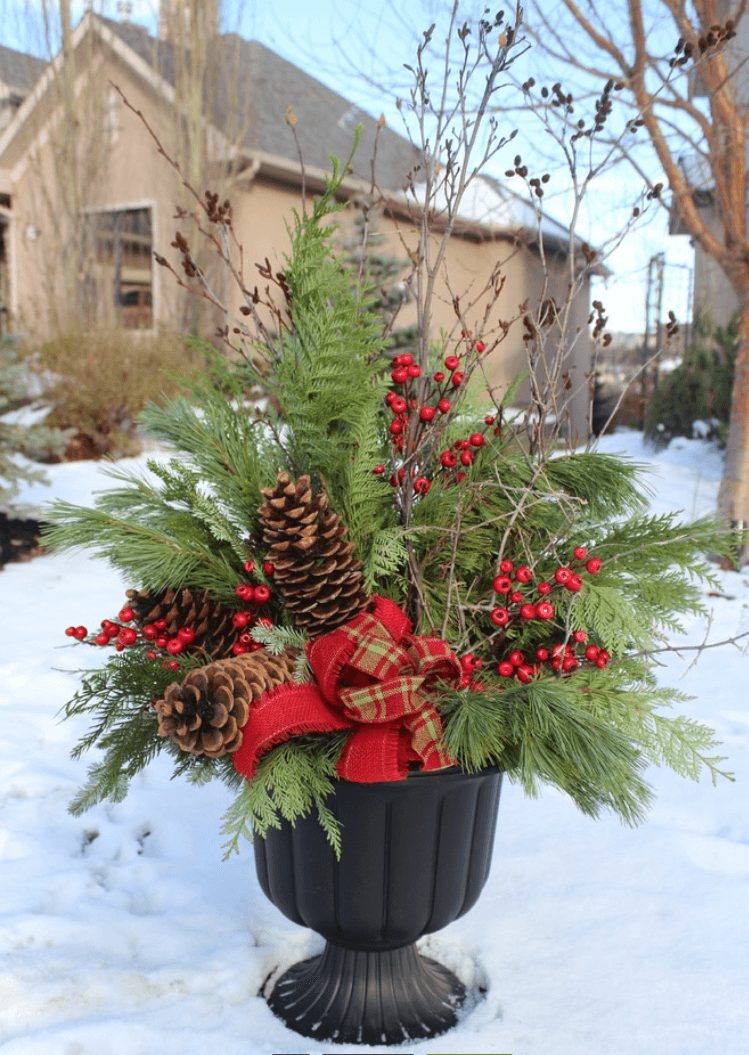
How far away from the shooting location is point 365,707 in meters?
1.46

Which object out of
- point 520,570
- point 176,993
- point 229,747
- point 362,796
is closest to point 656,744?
point 520,570

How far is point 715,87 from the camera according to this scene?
5.48m

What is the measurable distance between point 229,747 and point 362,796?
0.29 meters

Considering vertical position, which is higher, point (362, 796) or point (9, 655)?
point (362, 796)

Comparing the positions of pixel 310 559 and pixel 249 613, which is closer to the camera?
pixel 310 559

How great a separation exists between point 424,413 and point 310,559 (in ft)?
1.22

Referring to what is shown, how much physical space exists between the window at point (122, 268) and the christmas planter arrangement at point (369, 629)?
10.8 m

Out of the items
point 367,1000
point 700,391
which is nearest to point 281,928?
point 367,1000

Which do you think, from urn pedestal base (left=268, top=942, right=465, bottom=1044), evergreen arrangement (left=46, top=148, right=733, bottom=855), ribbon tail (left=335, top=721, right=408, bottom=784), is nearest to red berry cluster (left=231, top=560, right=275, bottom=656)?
evergreen arrangement (left=46, top=148, right=733, bottom=855)

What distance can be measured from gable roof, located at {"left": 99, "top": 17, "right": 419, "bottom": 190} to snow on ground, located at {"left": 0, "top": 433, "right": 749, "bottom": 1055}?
9691mm

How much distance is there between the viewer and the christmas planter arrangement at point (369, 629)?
150 cm

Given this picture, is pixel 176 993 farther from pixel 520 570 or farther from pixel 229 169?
pixel 229 169

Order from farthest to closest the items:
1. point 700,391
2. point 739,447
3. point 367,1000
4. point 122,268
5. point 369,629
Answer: point 122,268, point 700,391, point 739,447, point 367,1000, point 369,629

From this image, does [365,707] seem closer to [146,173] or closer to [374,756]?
[374,756]
